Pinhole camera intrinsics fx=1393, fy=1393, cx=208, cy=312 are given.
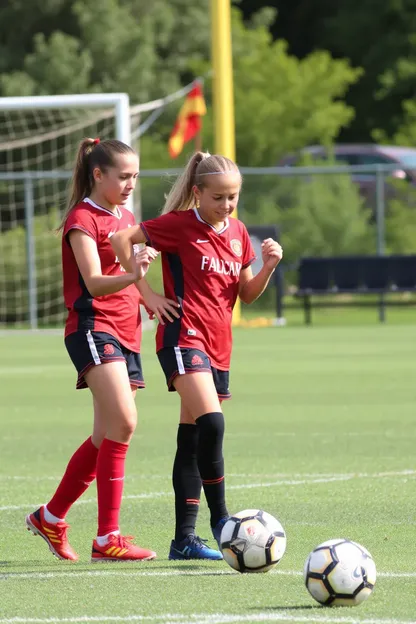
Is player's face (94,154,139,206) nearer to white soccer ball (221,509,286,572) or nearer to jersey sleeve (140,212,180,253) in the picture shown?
jersey sleeve (140,212,180,253)

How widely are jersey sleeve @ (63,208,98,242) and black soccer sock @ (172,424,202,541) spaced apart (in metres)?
0.93

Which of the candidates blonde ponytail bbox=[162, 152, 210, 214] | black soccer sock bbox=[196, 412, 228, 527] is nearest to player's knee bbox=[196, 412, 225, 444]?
black soccer sock bbox=[196, 412, 228, 527]

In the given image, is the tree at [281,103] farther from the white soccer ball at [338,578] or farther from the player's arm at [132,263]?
the white soccer ball at [338,578]

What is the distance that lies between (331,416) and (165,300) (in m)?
5.37

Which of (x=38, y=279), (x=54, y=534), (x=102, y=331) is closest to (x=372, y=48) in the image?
(x=38, y=279)

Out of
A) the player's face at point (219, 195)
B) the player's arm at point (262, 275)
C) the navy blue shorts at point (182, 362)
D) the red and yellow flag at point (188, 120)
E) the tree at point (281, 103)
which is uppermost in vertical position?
the tree at point (281, 103)

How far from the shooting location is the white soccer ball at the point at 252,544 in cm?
541

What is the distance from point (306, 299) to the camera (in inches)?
898

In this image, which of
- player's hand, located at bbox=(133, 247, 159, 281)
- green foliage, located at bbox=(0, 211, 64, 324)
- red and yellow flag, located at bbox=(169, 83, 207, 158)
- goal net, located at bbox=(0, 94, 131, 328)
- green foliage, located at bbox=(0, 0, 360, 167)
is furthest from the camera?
green foliage, located at bbox=(0, 0, 360, 167)

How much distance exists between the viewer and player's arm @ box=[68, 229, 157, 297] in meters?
5.74

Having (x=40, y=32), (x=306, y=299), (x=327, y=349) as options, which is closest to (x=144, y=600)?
(x=327, y=349)

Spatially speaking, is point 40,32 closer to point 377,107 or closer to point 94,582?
point 377,107

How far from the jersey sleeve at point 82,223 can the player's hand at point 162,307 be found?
363 millimetres

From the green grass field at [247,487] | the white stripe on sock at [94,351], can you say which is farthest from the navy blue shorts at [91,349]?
the green grass field at [247,487]
